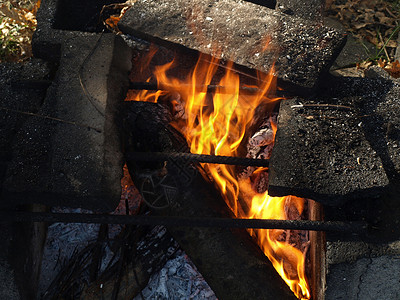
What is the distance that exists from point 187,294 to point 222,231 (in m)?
0.57

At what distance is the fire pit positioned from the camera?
2289 millimetres

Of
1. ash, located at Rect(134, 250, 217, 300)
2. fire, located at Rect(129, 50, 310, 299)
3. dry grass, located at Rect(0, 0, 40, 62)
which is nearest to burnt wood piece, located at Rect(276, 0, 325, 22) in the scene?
fire, located at Rect(129, 50, 310, 299)

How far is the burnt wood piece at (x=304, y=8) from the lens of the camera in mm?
3863

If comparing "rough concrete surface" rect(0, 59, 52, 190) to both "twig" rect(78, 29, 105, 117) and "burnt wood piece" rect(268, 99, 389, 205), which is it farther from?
"burnt wood piece" rect(268, 99, 389, 205)

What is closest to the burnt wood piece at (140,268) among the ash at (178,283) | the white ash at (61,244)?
the ash at (178,283)

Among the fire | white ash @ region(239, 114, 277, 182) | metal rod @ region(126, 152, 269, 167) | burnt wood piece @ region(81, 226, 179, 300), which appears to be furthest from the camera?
white ash @ region(239, 114, 277, 182)

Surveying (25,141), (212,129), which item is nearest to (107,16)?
(212,129)

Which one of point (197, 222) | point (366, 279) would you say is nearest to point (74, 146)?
point (197, 222)

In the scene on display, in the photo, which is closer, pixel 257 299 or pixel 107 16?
pixel 257 299

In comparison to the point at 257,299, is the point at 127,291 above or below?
below

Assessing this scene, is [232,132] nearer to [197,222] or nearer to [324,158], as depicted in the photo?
[324,158]

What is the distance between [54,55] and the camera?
316cm

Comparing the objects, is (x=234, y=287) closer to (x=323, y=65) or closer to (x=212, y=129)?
(x=212, y=129)

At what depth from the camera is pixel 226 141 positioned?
3.29 metres
